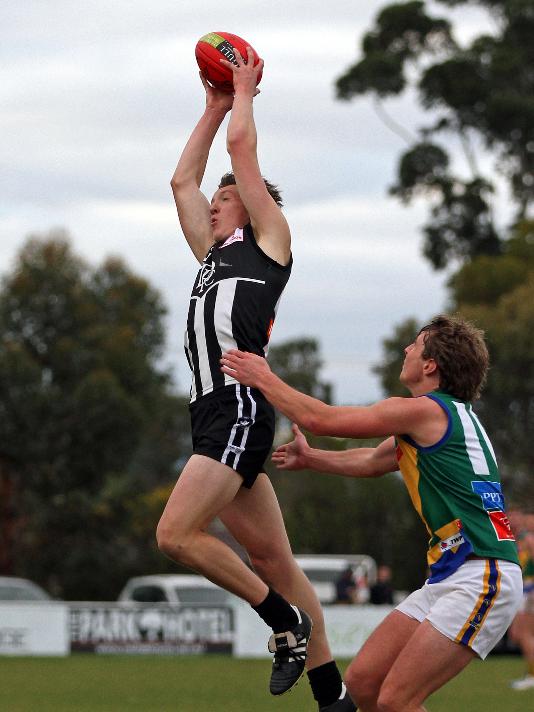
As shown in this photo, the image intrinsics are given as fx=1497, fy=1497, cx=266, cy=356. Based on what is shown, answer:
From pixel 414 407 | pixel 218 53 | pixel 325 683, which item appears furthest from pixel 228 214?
pixel 325 683

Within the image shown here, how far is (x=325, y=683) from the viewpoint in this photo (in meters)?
8.26

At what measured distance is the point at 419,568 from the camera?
159 feet

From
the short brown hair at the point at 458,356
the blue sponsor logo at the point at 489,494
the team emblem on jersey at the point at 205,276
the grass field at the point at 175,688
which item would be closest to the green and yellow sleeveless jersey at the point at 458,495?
the blue sponsor logo at the point at 489,494

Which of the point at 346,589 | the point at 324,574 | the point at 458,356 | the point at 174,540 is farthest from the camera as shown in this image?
the point at 324,574

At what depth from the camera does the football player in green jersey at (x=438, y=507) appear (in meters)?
7.18

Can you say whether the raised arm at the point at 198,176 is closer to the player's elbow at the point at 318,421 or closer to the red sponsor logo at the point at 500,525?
the player's elbow at the point at 318,421

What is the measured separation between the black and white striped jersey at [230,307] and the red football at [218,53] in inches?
38.2

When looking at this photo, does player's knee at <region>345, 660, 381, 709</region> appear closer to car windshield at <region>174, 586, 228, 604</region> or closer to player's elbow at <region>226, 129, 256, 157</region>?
player's elbow at <region>226, 129, 256, 157</region>

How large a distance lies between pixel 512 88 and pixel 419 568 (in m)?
16.0

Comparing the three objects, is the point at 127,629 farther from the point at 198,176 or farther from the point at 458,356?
the point at 458,356

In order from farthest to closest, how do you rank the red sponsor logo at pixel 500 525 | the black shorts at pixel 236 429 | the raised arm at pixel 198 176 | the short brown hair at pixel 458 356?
1. the raised arm at pixel 198 176
2. the black shorts at pixel 236 429
3. the short brown hair at pixel 458 356
4. the red sponsor logo at pixel 500 525

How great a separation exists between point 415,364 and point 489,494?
2.50 feet

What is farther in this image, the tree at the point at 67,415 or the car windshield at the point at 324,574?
the tree at the point at 67,415

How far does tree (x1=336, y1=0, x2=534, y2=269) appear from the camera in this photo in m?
48.6
